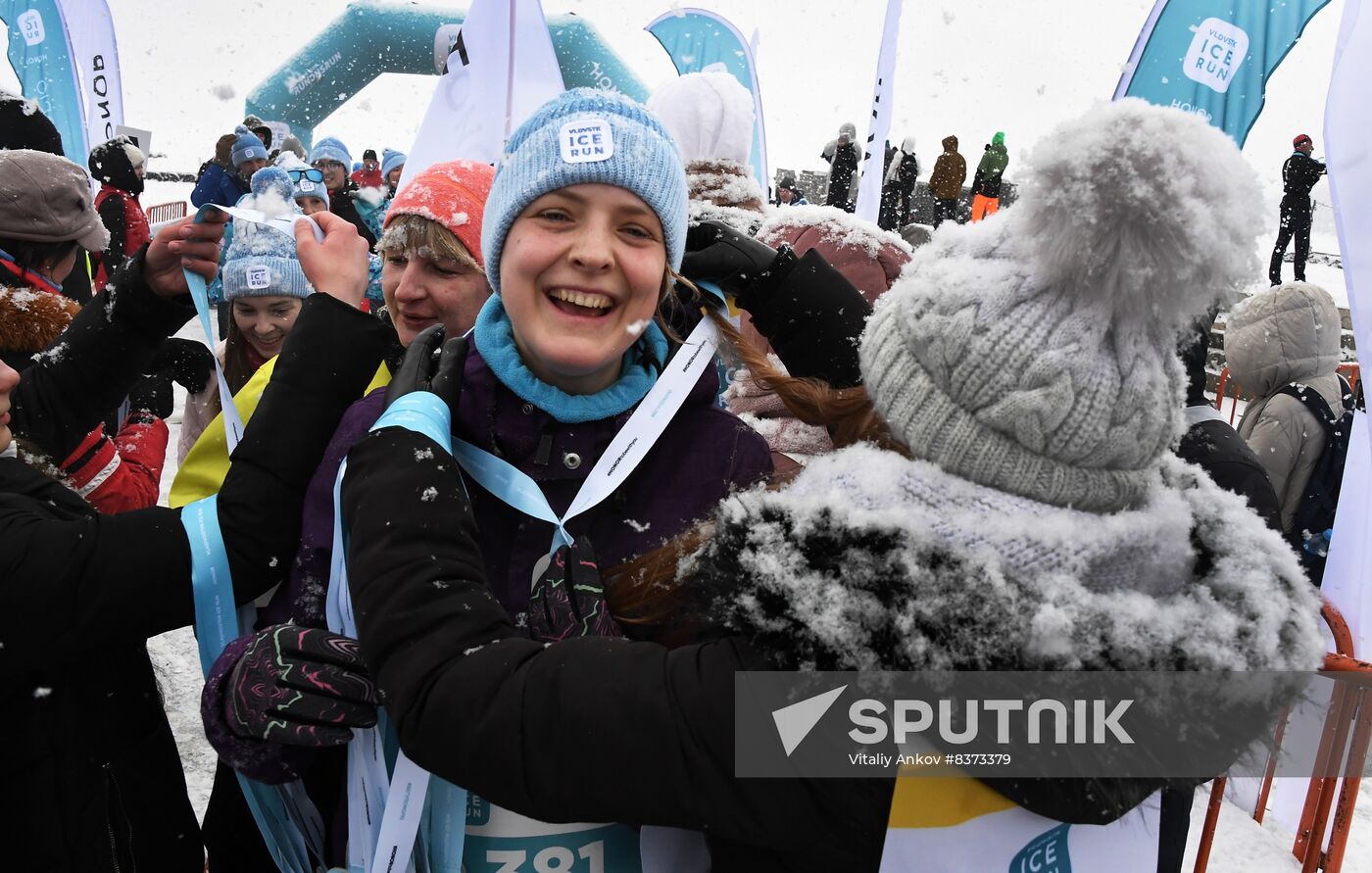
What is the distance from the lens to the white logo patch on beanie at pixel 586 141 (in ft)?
4.59

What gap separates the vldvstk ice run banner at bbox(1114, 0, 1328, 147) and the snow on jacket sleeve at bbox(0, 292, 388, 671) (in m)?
5.45

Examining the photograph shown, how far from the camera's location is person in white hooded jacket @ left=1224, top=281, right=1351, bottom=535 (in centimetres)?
351

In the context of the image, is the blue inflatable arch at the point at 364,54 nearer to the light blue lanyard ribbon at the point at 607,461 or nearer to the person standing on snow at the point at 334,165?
the person standing on snow at the point at 334,165

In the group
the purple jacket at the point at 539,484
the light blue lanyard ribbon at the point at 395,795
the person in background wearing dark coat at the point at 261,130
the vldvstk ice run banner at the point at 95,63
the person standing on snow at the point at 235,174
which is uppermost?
the vldvstk ice run banner at the point at 95,63

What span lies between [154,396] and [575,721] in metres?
3.57

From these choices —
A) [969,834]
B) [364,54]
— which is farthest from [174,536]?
[364,54]

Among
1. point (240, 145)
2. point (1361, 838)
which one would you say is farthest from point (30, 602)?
point (240, 145)

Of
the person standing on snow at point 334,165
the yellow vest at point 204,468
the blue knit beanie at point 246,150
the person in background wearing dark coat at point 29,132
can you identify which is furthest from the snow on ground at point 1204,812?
the person standing on snow at point 334,165

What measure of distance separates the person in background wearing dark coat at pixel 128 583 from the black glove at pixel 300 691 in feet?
0.64

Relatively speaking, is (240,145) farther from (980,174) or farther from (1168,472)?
(980,174)

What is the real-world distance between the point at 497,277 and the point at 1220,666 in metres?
1.23

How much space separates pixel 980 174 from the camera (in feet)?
38.0

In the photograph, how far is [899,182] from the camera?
12.0 metres

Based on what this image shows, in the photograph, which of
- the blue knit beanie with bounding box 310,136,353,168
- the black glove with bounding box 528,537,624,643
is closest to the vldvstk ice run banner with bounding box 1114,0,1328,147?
the black glove with bounding box 528,537,624,643
